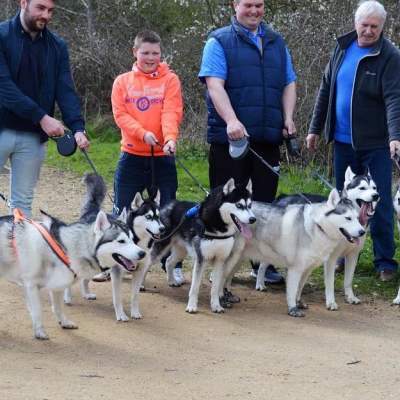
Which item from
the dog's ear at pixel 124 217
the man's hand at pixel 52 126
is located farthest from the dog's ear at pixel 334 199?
the man's hand at pixel 52 126

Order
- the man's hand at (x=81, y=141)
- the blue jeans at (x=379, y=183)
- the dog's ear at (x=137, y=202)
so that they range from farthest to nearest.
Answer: the blue jeans at (x=379, y=183), the dog's ear at (x=137, y=202), the man's hand at (x=81, y=141)

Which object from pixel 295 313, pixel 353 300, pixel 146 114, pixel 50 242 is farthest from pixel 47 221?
pixel 353 300

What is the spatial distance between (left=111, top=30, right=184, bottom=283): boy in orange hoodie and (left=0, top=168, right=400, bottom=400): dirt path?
109cm

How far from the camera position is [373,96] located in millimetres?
6711

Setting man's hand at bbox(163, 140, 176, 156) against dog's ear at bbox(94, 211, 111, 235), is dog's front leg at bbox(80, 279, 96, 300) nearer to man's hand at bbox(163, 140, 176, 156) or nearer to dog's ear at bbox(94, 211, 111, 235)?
dog's ear at bbox(94, 211, 111, 235)

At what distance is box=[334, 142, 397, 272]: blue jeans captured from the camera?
6.89 m

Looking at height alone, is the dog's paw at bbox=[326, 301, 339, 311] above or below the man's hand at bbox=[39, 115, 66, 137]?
below

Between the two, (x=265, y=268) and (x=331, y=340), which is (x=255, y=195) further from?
(x=331, y=340)

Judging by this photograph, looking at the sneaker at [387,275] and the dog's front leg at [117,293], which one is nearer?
the dog's front leg at [117,293]

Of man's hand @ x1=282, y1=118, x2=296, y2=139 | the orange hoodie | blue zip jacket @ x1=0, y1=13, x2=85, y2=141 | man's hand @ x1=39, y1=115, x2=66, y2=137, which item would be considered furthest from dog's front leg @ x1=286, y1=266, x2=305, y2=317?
man's hand @ x1=39, y1=115, x2=66, y2=137

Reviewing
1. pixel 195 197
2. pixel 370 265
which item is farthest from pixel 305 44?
pixel 370 265

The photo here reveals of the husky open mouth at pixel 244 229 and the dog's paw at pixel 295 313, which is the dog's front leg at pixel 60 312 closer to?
the husky open mouth at pixel 244 229

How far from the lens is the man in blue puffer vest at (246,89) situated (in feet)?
21.1

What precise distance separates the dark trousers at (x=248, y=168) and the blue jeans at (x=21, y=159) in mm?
1622
